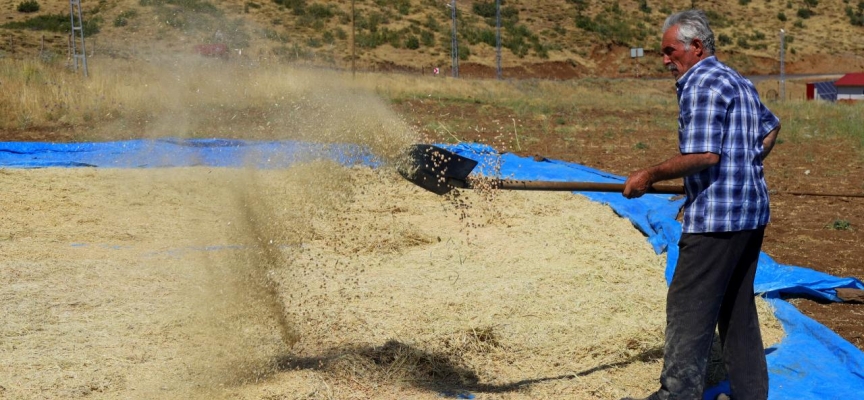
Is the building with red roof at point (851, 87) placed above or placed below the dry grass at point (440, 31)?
below

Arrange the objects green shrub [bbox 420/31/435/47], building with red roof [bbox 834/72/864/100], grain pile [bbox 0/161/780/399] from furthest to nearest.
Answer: green shrub [bbox 420/31/435/47]
building with red roof [bbox 834/72/864/100]
grain pile [bbox 0/161/780/399]

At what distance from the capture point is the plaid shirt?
2.79m

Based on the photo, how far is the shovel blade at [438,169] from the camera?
12.3 ft

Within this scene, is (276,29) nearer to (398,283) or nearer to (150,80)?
(150,80)

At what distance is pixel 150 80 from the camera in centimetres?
1112

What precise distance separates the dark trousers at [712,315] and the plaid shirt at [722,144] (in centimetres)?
7

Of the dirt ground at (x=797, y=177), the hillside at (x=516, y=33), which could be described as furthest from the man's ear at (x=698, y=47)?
the hillside at (x=516, y=33)

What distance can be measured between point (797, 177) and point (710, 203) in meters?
7.27

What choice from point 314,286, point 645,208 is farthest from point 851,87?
point 314,286

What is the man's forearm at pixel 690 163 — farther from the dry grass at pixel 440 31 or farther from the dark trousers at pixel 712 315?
the dry grass at pixel 440 31

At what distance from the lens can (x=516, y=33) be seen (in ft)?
126

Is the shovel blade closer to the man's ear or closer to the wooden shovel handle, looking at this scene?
the wooden shovel handle

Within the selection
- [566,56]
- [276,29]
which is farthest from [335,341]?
[566,56]

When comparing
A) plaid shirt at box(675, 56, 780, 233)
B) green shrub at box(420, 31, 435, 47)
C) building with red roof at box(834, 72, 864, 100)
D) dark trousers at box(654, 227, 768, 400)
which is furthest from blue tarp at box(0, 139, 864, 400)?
green shrub at box(420, 31, 435, 47)
